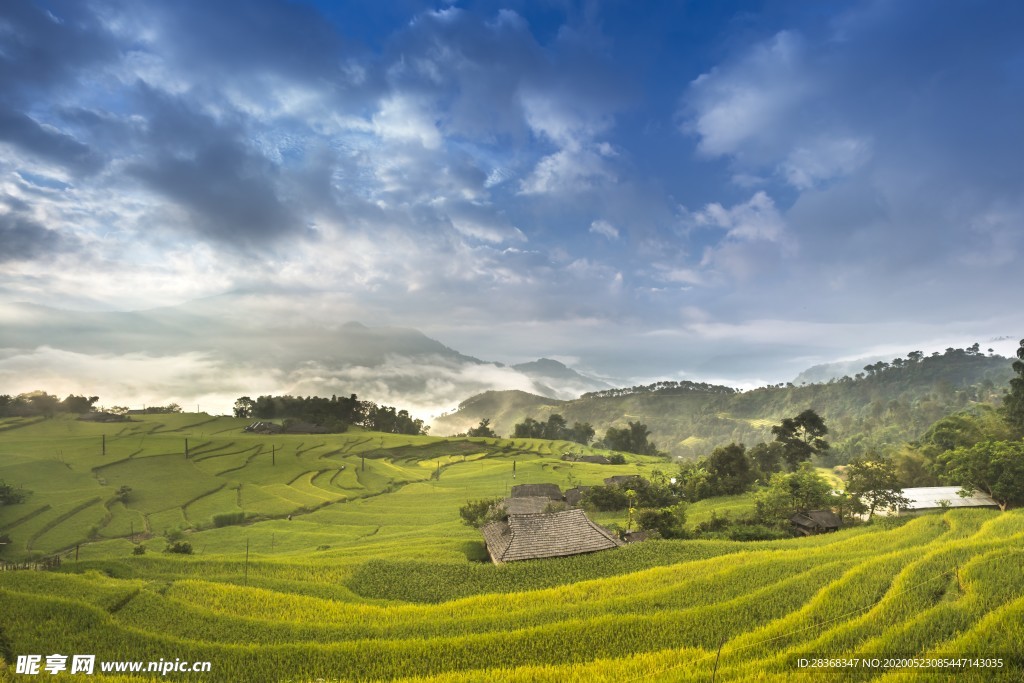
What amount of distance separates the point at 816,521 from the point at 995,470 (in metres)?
15.0

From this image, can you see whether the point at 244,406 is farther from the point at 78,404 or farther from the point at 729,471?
the point at 729,471

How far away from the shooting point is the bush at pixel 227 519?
46.2m

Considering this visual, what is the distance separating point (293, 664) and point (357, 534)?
108ft

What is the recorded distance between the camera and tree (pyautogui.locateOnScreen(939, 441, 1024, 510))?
35.2 meters

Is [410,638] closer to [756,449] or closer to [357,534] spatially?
[357,534]

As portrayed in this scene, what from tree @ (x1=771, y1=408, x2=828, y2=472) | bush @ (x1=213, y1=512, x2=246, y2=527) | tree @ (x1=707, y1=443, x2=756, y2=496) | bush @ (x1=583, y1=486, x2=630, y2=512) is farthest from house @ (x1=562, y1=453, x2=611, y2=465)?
bush @ (x1=213, y1=512, x2=246, y2=527)

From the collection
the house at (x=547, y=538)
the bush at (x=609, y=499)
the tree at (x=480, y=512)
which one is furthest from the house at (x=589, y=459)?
the house at (x=547, y=538)

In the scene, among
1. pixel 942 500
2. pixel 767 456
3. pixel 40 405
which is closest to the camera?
pixel 942 500

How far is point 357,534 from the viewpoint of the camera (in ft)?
145

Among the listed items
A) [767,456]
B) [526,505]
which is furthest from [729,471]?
[526,505]

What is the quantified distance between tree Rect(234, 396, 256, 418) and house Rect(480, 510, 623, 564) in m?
125

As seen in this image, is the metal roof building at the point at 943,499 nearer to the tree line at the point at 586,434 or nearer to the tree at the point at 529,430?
the tree line at the point at 586,434

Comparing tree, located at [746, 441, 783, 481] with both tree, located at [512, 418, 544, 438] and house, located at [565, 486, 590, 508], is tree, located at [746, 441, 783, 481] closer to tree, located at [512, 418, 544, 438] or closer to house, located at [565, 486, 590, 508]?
house, located at [565, 486, 590, 508]

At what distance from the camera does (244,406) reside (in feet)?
426
